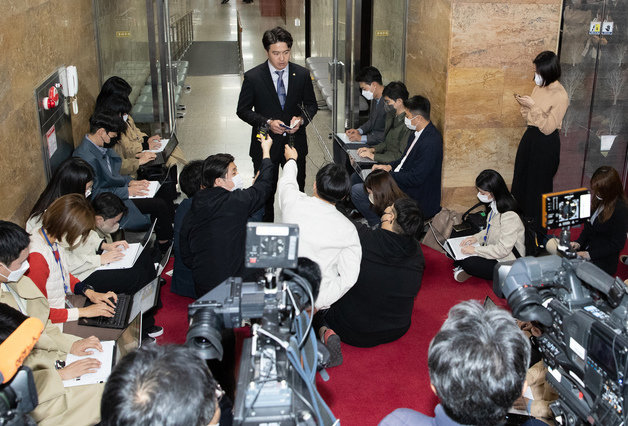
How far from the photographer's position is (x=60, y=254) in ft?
13.9

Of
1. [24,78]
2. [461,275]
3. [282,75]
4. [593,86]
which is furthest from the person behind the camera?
[593,86]

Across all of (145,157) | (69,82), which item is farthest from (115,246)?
(145,157)

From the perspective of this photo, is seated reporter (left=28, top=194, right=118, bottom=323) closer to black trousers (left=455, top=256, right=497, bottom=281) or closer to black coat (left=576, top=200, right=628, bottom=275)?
black trousers (left=455, top=256, right=497, bottom=281)

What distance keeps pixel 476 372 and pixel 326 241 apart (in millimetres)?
2239

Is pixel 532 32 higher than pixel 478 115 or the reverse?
higher

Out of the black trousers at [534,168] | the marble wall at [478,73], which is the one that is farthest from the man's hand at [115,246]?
the black trousers at [534,168]

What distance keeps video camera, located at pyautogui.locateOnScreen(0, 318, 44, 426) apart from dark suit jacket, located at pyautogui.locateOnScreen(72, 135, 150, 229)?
3.66 m

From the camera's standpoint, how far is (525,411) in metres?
3.75

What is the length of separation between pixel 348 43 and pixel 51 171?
11.7 feet

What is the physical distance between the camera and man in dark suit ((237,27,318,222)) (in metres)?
6.19

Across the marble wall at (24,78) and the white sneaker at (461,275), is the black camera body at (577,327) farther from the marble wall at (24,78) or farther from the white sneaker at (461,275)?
the marble wall at (24,78)

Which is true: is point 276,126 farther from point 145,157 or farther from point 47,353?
point 47,353

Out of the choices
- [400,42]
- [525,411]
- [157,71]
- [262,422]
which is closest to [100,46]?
[157,71]

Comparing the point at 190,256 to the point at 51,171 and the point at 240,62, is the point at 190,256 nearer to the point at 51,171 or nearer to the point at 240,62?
the point at 51,171
